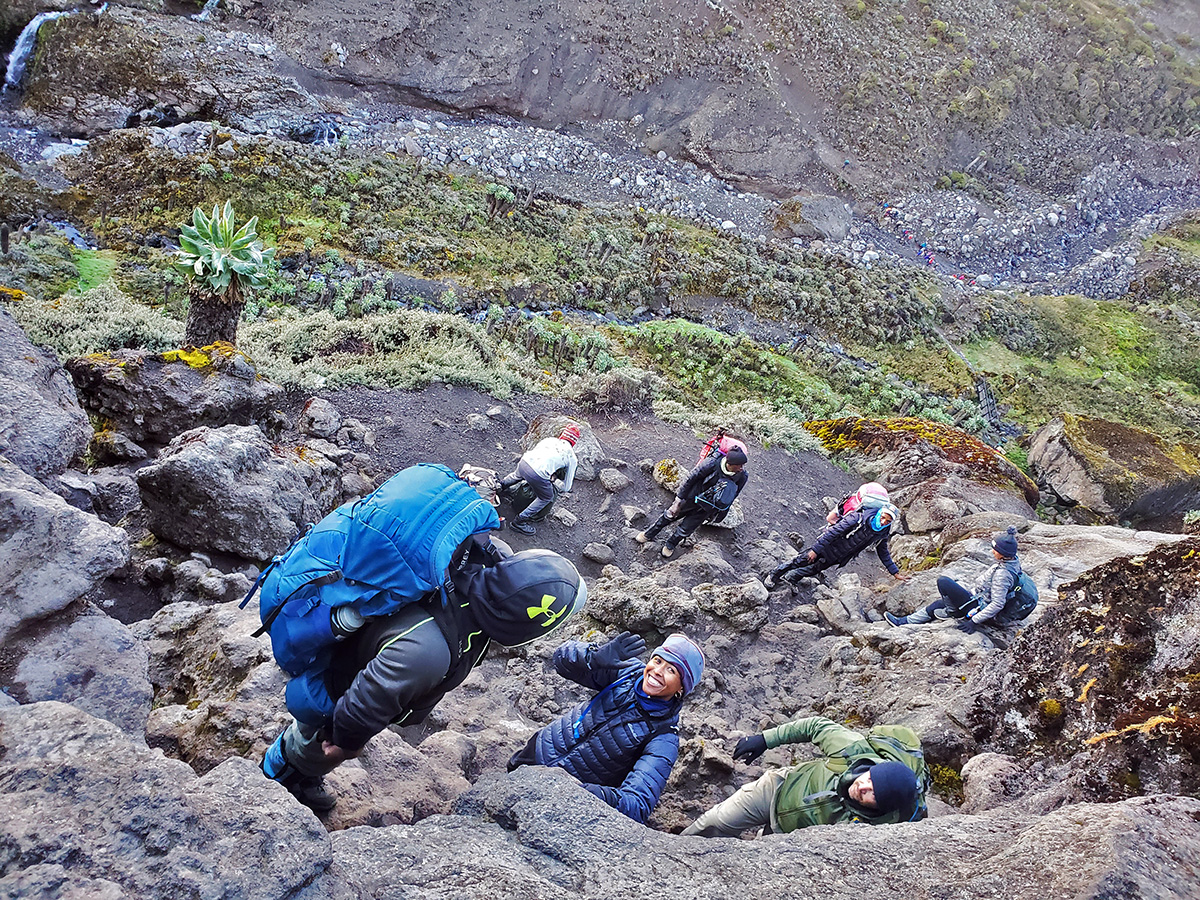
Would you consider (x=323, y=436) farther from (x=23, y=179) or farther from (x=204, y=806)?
(x=23, y=179)

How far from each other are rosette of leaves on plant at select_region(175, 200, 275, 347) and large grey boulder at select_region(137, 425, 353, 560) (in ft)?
11.8

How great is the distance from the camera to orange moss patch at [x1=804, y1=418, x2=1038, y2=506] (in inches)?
588

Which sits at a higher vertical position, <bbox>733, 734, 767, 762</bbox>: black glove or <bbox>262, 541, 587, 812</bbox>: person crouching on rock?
<bbox>262, 541, 587, 812</bbox>: person crouching on rock

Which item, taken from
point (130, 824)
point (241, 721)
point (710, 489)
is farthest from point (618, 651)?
point (710, 489)

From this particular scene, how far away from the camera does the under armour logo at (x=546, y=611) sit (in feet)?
11.2

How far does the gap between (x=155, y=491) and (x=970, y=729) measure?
294 inches

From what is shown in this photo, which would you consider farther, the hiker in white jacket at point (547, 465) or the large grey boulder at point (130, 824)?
the hiker in white jacket at point (547, 465)

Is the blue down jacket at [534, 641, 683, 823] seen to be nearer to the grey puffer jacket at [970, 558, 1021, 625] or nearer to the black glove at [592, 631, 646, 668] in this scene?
the black glove at [592, 631, 646, 668]

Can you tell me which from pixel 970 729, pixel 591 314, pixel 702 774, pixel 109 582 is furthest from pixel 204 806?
pixel 591 314

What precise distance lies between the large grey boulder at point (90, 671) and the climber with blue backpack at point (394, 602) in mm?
949

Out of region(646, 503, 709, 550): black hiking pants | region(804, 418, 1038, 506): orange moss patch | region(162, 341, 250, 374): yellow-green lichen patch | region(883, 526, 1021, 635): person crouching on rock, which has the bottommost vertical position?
region(804, 418, 1038, 506): orange moss patch

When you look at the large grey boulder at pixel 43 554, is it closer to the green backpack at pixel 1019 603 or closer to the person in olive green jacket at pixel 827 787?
the person in olive green jacket at pixel 827 787

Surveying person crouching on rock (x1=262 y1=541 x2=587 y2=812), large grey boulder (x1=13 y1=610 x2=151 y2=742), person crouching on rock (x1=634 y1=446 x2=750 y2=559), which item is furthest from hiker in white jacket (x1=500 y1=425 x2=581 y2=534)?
large grey boulder (x1=13 y1=610 x2=151 y2=742)

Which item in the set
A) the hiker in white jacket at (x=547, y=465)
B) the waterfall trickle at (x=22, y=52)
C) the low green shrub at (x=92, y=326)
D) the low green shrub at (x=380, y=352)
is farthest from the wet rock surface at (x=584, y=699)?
the waterfall trickle at (x=22, y=52)
